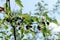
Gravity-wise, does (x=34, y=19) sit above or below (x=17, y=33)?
above

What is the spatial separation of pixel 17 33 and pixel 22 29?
5.5 inches

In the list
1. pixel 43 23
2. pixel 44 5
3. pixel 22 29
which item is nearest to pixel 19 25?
pixel 22 29

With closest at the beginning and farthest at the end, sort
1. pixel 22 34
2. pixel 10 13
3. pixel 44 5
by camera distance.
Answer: pixel 10 13 → pixel 22 34 → pixel 44 5

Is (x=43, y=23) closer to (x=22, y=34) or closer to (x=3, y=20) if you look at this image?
(x=22, y=34)

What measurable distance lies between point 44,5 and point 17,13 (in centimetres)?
538

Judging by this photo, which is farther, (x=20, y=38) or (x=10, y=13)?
(x=20, y=38)

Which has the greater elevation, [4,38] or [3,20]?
[3,20]

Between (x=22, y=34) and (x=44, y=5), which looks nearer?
(x=22, y=34)

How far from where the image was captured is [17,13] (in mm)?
2258

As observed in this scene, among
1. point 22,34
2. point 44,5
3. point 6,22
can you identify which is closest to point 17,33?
point 22,34

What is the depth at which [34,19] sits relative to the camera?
2238 mm

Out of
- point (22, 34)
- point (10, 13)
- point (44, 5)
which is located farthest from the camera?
point (44, 5)

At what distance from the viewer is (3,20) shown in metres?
2.25

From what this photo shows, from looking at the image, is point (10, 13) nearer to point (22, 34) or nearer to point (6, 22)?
point (6, 22)
